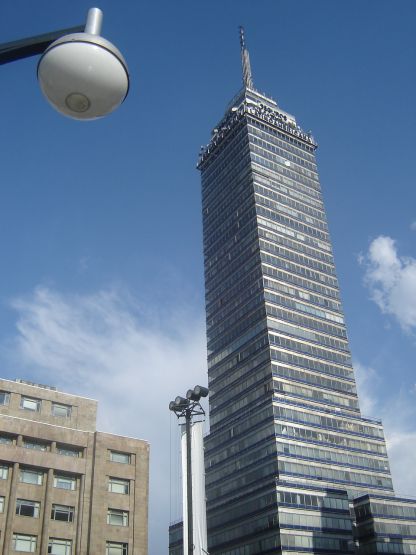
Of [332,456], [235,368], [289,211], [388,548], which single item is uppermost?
[289,211]

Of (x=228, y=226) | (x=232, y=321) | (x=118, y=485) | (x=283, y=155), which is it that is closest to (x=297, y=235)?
(x=228, y=226)

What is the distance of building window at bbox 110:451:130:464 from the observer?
4741 centimetres

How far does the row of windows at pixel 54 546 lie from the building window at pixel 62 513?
1.43 meters

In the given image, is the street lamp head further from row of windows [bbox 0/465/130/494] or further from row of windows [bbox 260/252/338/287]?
row of windows [bbox 260/252/338/287]

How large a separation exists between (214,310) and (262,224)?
25430 mm

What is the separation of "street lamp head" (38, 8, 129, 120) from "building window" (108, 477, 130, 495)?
43.4m

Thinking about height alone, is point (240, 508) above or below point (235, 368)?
below

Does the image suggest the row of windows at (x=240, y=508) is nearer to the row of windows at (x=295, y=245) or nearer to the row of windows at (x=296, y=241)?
the row of windows at (x=296, y=241)

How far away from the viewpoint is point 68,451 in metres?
46.4

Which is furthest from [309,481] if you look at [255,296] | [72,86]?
[72,86]

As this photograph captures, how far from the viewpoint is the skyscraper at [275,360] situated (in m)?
115

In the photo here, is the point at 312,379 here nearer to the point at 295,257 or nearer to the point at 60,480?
the point at 295,257

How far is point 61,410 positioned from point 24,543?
11992 millimetres

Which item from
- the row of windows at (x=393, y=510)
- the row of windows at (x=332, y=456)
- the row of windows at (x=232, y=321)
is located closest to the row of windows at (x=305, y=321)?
the row of windows at (x=232, y=321)
